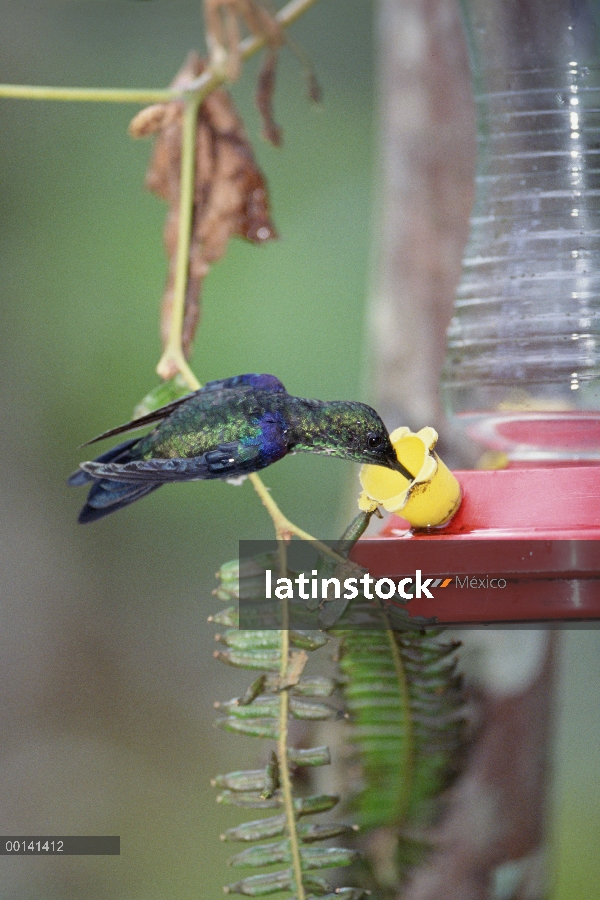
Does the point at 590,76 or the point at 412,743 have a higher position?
the point at 590,76

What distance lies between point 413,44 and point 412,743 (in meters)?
1.61

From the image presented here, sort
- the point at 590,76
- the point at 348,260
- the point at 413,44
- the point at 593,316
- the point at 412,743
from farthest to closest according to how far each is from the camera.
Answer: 1. the point at 348,260
2. the point at 413,44
3. the point at 590,76
4. the point at 593,316
5. the point at 412,743

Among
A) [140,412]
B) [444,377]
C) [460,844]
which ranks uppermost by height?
[444,377]

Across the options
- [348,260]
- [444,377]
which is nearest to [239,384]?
[444,377]

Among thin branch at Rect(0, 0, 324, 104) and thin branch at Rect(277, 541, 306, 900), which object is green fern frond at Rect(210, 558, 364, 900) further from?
thin branch at Rect(0, 0, 324, 104)

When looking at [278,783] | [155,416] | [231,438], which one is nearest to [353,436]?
[231,438]

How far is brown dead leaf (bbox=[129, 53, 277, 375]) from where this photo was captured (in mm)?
1947

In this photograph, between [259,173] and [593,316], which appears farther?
[259,173]

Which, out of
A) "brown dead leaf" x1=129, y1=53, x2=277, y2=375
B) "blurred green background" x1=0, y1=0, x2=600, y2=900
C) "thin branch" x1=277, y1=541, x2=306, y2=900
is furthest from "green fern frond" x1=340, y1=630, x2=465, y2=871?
"blurred green background" x1=0, y1=0, x2=600, y2=900

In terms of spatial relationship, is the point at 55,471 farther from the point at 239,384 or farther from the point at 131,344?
the point at 239,384

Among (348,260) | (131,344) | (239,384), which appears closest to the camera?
(239,384)

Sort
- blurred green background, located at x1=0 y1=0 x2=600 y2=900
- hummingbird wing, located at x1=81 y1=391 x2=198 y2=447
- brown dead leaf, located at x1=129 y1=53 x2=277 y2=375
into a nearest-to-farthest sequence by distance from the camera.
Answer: hummingbird wing, located at x1=81 y1=391 x2=198 y2=447, brown dead leaf, located at x1=129 y1=53 x2=277 y2=375, blurred green background, located at x1=0 y1=0 x2=600 y2=900

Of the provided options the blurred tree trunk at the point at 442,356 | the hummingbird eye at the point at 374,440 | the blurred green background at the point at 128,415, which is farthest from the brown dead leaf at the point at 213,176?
the blurred green background at the point at 128,415

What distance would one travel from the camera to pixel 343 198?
15.0 feet
